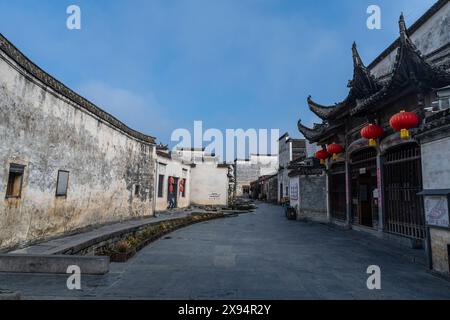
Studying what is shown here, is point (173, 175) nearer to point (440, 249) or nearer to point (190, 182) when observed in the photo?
point (190, 182)

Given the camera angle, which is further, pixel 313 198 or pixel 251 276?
pixel 313 198

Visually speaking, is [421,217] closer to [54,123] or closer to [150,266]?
[150,266]

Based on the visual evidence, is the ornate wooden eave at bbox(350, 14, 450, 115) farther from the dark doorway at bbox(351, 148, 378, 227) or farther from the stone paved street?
the stone paved street

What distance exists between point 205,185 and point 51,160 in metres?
17.9

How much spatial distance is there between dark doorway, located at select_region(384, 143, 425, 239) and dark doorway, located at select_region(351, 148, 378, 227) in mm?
968

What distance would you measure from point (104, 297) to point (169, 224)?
7708 millimetres

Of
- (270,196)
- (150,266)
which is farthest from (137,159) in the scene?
(270,196)

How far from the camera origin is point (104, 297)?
394cm

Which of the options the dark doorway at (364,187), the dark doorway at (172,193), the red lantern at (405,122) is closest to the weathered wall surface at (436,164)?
the red lantern at (405,122)

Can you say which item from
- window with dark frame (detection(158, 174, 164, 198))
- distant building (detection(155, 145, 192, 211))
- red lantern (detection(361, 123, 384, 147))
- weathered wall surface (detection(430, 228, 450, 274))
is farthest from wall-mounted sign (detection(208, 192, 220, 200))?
weathered wall surface (detection(430, 228, 450, 274))

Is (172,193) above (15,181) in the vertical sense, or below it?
below

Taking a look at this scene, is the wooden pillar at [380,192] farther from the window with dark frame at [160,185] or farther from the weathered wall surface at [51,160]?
the window with dark frame at [160,185]

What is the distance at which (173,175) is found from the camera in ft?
64.1

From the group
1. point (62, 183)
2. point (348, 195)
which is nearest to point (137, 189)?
point (62, 183)
